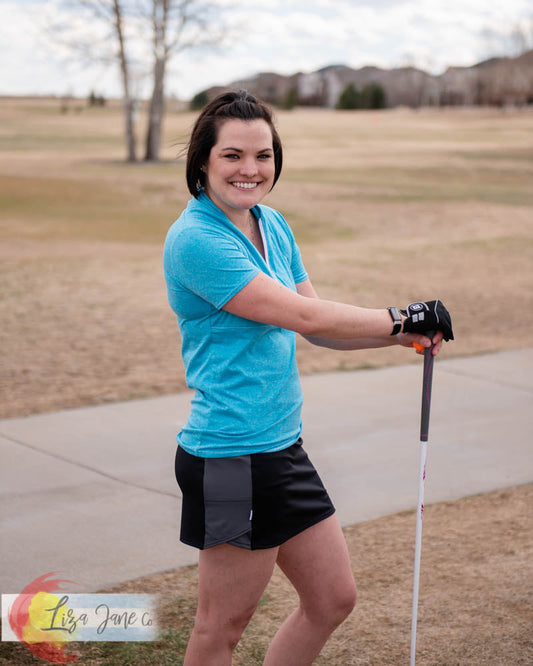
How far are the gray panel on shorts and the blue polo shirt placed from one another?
4 cm

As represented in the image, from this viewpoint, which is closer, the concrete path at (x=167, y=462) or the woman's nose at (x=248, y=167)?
the woman's nose at (x=248, y=167)

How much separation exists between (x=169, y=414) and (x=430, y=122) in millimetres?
68060

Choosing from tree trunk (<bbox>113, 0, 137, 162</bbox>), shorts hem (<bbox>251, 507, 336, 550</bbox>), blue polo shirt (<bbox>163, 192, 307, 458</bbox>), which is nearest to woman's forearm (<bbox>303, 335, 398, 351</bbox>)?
blue polo shirt (<bbox>163, 192, 307, 458</bbox>)

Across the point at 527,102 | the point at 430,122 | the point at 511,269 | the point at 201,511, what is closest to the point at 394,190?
the point at 511,269

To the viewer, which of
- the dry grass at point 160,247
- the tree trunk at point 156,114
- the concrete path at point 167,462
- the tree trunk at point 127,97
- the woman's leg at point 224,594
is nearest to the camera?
the woman's leg at point 224,594

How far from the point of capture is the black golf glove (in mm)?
2666

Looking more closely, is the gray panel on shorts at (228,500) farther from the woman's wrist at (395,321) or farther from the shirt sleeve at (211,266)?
A: the woman's wrist at (395,321)

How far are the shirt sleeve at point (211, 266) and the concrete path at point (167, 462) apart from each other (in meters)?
2.00

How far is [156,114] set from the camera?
42.2m

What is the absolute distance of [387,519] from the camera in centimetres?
491

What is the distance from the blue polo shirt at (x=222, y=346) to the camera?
2.48 meters

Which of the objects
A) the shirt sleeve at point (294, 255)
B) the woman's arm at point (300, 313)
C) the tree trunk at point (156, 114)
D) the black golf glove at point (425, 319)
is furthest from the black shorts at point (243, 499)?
the tree trunk at point (156, 114)

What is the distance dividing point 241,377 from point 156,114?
4118 centimetres

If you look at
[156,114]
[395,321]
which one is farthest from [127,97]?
[395,321]
